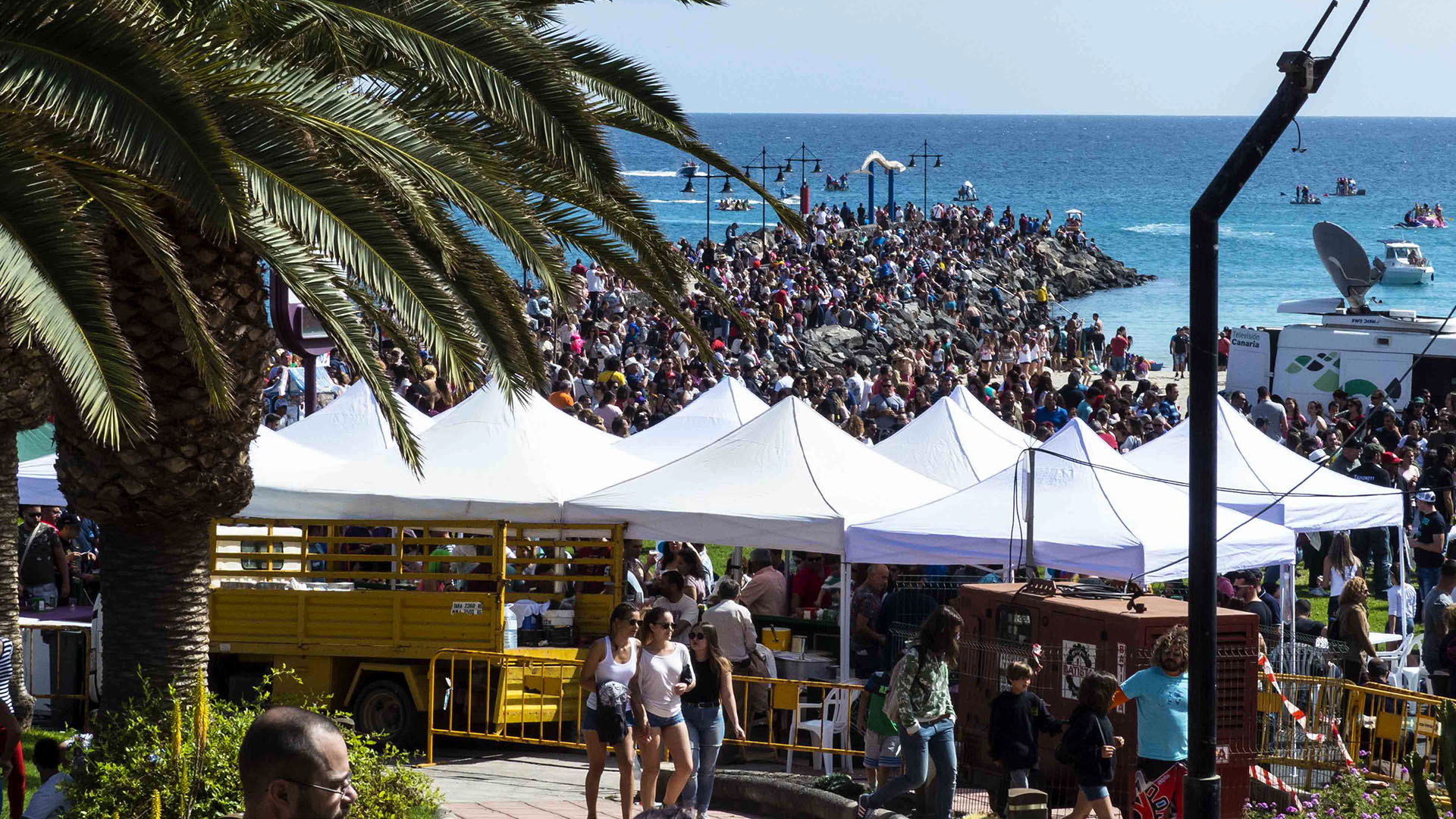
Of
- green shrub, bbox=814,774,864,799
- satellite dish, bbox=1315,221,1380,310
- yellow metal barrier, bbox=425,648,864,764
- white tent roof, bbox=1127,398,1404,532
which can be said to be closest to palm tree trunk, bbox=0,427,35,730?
yellow metal barrier, bbox=425,648,864,764

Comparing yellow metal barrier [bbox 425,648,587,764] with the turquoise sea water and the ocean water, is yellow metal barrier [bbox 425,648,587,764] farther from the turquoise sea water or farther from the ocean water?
the turquoise sea water

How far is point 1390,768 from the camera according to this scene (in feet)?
34.4

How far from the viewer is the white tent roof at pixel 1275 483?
583 inches

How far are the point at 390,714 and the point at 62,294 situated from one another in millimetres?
6715

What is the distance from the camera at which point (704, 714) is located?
967 cm

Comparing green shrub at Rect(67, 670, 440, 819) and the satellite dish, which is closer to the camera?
green shrub at Rect(67, 670, 440, 819)

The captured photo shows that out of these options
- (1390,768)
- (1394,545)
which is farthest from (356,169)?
(1394,545)

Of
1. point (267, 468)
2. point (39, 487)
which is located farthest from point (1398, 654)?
point (39, 487)

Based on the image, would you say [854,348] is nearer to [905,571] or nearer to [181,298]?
[905,571]

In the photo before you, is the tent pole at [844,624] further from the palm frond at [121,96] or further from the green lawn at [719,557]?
the green lawn at [719,557]

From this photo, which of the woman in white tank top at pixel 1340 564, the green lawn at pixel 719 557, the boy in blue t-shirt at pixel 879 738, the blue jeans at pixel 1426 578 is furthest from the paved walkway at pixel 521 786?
the blue jeans at pixel 1426 578

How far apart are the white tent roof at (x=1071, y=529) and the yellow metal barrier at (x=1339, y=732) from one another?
1.30 metres

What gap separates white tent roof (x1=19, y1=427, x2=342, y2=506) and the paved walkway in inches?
119

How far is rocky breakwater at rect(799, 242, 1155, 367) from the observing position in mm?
44688
